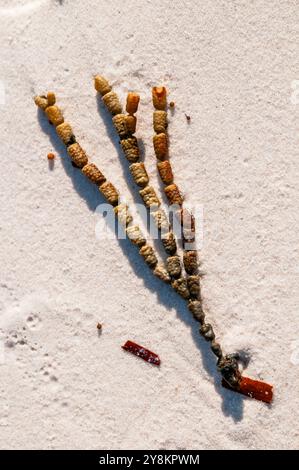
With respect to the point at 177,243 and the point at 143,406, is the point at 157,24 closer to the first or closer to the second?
the point at 177,243

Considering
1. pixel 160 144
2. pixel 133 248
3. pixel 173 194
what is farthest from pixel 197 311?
pixel 160 144

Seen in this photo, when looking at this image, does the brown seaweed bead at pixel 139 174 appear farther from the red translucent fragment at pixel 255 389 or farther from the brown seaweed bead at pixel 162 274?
the red translucent fragment at pixel 255 389

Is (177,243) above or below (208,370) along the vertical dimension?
above

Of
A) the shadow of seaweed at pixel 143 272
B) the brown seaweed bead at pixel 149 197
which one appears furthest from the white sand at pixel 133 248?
the brown seaweed bead at pixel 149 197

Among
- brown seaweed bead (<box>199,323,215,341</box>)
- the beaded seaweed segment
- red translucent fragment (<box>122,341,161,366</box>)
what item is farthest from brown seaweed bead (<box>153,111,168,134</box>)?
red translucent fragment (<box>122,341,161,366</box>)

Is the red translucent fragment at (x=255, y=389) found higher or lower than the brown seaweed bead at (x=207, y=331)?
lower
